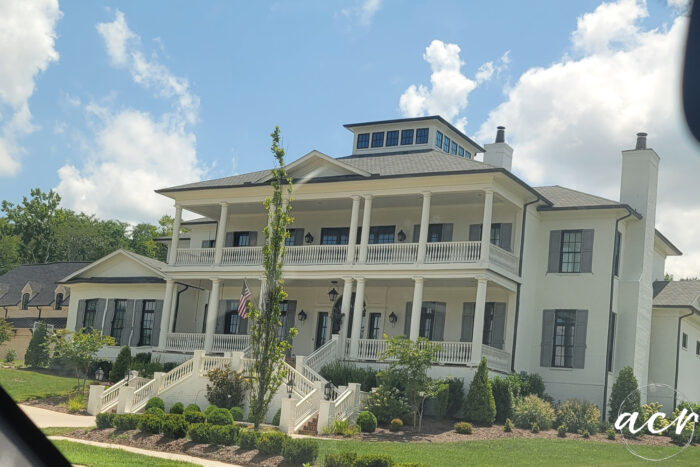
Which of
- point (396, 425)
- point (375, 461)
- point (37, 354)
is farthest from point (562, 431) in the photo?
point (37, 354)

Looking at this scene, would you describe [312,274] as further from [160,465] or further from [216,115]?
[216,115]

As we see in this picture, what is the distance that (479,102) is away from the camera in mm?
6258

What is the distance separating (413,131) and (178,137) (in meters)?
28.9

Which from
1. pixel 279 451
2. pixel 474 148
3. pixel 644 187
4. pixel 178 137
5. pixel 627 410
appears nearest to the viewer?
pixel 178 137

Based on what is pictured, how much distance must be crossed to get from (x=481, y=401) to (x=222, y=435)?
25.9ft

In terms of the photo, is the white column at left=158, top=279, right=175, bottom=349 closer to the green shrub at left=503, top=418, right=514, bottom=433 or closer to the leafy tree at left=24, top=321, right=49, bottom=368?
the leafy tree at left=24, top=321, right=49, bottom=368

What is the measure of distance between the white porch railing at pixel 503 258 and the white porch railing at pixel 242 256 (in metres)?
8.48

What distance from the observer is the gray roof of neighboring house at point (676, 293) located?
29.2m

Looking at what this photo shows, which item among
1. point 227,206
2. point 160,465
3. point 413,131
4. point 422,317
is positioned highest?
point 413,131

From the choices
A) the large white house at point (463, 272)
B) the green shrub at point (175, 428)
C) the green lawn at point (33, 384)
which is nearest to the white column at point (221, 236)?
the large white house at point (463, 272)

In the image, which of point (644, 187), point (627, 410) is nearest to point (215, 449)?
point (627, 410)

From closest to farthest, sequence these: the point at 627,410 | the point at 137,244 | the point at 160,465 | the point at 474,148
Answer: the point at 160,465 < the point at 627,410 < the point at 474,148 < the point at 137,244

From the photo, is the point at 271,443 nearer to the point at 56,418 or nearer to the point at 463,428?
the point at 463,428

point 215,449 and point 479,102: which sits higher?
point 479,102
